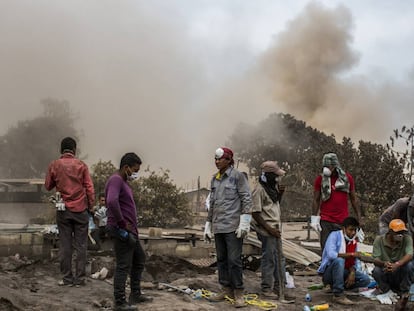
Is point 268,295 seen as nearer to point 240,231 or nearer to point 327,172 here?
point 240,231

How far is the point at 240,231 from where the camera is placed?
5.46 meters

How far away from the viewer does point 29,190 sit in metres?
25.4

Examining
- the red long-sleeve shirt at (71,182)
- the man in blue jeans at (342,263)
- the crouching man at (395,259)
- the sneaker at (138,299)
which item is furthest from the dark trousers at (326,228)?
the red long-sleeve shirt at (71,182)

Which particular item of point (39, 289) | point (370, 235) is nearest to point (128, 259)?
point (39, 289)

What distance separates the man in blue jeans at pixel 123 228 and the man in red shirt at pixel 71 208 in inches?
42.6

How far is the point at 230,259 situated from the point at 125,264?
1.19m

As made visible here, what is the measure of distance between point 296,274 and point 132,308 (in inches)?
145

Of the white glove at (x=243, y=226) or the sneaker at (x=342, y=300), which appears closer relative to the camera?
the white glove at (x=243, y=226)

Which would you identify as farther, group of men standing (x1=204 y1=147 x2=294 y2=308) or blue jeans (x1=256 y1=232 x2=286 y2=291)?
blue jeans (x1=256 y1=232 x2=286 y2=291)

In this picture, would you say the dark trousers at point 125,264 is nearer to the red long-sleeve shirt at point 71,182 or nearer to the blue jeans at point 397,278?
the red long-sleeve shirt at point 71,182

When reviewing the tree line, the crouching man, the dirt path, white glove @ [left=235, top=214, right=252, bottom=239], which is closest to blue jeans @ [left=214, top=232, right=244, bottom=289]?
white glove @ [left=235, top=214, right=252, bottom=239]

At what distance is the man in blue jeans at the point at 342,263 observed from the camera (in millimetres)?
5883

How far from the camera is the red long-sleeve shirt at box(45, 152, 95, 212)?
20.0ft

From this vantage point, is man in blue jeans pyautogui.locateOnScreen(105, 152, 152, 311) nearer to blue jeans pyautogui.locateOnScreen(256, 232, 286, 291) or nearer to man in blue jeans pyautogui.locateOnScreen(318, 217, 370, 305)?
blue jeans pyautogui.locateOnScreen(256, 232, 286, 291)
